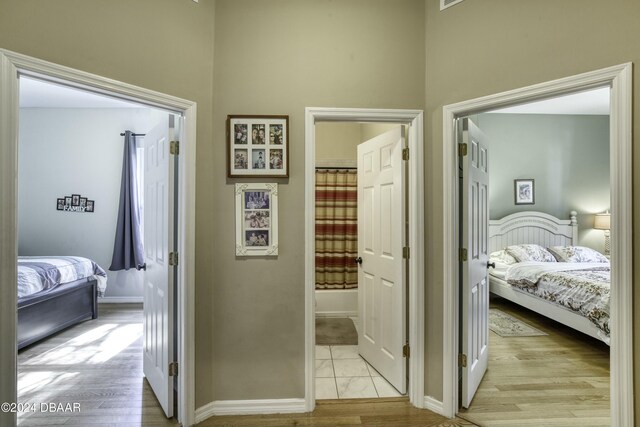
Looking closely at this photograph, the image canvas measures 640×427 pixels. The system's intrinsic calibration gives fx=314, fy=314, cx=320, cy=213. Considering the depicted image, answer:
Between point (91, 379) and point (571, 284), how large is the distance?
15.4 feet

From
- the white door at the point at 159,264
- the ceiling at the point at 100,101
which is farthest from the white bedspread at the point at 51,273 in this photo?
the ceiling at the point at 100,101

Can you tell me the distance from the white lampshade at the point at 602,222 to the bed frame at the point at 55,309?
7459 millimetres

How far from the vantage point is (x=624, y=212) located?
4.99 feet

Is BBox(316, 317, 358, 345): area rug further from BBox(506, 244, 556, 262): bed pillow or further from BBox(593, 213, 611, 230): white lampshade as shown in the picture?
BBox(593, 213, 611, 230): white lampshade

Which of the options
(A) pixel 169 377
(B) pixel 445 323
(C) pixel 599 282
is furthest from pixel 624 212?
(A) pixel 169 377

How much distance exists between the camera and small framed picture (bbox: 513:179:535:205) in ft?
16.9

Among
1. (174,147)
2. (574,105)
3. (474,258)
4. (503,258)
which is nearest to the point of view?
(174,147)

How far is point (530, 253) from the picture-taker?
4.58 meters

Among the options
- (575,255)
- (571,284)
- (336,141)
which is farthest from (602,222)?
(336,141)

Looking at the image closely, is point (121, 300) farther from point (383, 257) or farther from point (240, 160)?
point (383, 257)

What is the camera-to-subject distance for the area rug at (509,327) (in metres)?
3.61

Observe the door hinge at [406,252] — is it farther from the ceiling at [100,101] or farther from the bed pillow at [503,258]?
the bed pillow at [503,258]

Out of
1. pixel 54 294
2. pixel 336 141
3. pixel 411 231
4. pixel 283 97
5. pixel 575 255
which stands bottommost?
pixel 54 294

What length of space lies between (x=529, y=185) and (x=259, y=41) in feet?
16.2
